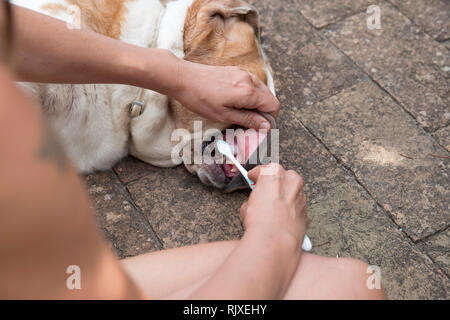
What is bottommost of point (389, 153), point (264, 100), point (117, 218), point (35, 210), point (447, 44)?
point (117, 218)

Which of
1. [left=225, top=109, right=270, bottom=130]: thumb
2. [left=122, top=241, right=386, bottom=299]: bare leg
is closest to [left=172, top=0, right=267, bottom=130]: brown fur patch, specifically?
[left=225, top=109, right=270, bottom=130]: thumb

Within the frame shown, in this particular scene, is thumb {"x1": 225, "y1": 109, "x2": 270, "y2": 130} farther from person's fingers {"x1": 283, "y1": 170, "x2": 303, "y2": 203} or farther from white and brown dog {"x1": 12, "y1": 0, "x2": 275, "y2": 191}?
person's fingers {"x1": 283, "y1": 170, "x2": 303, "y2": 203}

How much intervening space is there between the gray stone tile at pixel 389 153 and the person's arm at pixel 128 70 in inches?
22.2

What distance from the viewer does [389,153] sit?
7.88ft

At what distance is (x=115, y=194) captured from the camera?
2326 millimetres

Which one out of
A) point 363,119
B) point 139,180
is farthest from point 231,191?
point 363,119

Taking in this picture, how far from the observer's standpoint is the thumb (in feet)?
6.51

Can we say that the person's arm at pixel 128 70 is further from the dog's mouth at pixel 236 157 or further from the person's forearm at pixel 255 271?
the person's forearm at pixel 255 271

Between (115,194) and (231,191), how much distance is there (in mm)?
509

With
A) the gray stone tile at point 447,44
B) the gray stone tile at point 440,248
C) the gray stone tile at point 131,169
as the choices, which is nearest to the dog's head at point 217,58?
the gray stone tile at point 131,169

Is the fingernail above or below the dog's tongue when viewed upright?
above

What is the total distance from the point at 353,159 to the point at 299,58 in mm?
715

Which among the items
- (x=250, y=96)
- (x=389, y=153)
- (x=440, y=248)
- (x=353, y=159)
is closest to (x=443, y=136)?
(x=389, y=153)

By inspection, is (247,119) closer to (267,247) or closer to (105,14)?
(105,14)
